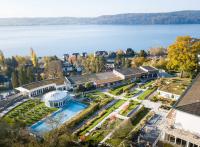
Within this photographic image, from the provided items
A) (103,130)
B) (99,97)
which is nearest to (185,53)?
(99,97)

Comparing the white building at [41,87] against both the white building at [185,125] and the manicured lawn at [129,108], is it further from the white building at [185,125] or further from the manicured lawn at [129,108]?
the white building at [185,125]

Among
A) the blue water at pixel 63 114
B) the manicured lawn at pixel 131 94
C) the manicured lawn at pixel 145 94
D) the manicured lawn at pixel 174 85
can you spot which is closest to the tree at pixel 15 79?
the blue water at pixel 63 114

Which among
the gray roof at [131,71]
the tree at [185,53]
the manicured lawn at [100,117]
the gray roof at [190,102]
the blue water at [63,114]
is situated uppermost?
the tree at [185,53]

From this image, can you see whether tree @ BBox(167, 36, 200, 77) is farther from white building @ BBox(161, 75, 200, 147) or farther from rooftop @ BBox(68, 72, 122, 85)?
white building @ BBox(161, 75, 200, 147)

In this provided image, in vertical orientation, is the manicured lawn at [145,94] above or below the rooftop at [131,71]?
below

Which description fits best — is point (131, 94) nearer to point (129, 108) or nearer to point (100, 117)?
point (129, 108)

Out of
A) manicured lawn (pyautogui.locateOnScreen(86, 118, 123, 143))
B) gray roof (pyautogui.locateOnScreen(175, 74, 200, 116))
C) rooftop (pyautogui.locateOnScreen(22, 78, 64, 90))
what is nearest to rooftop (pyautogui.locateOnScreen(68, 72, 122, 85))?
rooftop (pyautogui.locateOnScreen(22, 78, 64, 90))

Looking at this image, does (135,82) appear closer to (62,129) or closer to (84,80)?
(84,80)

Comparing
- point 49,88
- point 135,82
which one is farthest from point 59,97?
point 135,82
